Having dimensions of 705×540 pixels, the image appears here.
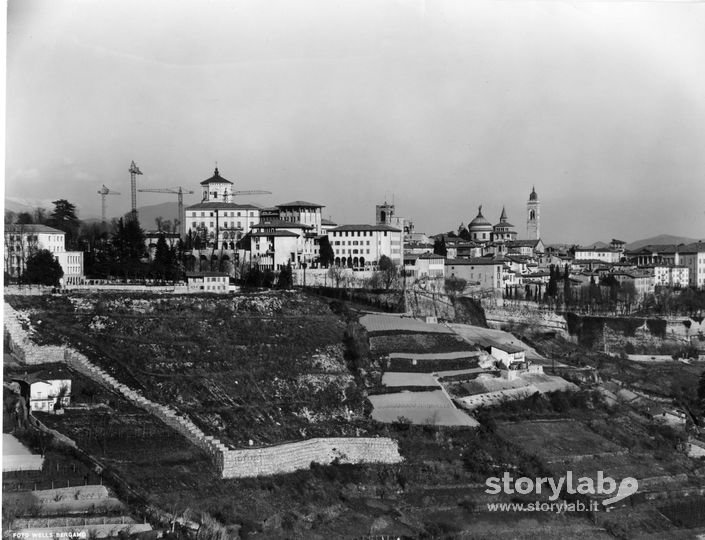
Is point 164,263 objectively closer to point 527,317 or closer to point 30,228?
point 30,228

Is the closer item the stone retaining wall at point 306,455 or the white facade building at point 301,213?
the stone retaining wall at point 306,455

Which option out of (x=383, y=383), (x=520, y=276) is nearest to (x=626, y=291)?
(x=520, y=276)

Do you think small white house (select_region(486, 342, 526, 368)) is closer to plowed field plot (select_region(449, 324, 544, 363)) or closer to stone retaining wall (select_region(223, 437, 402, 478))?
plowed field plot (select_region(449, 324, 544, 363))

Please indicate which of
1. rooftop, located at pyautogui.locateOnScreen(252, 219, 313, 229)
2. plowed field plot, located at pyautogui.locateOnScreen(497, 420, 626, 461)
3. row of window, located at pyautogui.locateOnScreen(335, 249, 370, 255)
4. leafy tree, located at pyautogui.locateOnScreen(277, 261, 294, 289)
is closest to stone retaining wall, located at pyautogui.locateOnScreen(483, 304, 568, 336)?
row of window, located at pyautogui.locateOnScreen(335, 249, 370, 255)

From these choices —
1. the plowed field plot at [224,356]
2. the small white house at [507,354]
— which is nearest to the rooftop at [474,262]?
the small white house at [507,354]

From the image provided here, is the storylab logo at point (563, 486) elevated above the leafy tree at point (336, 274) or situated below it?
below

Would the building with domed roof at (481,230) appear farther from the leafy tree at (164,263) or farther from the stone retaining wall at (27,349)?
the stone retaining wall at (27,349)

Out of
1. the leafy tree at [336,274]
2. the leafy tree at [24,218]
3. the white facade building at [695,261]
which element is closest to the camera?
the leafy tree at [24,218]

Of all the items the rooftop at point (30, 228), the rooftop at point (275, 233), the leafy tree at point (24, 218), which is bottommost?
the rooftop at point (30, 228)
